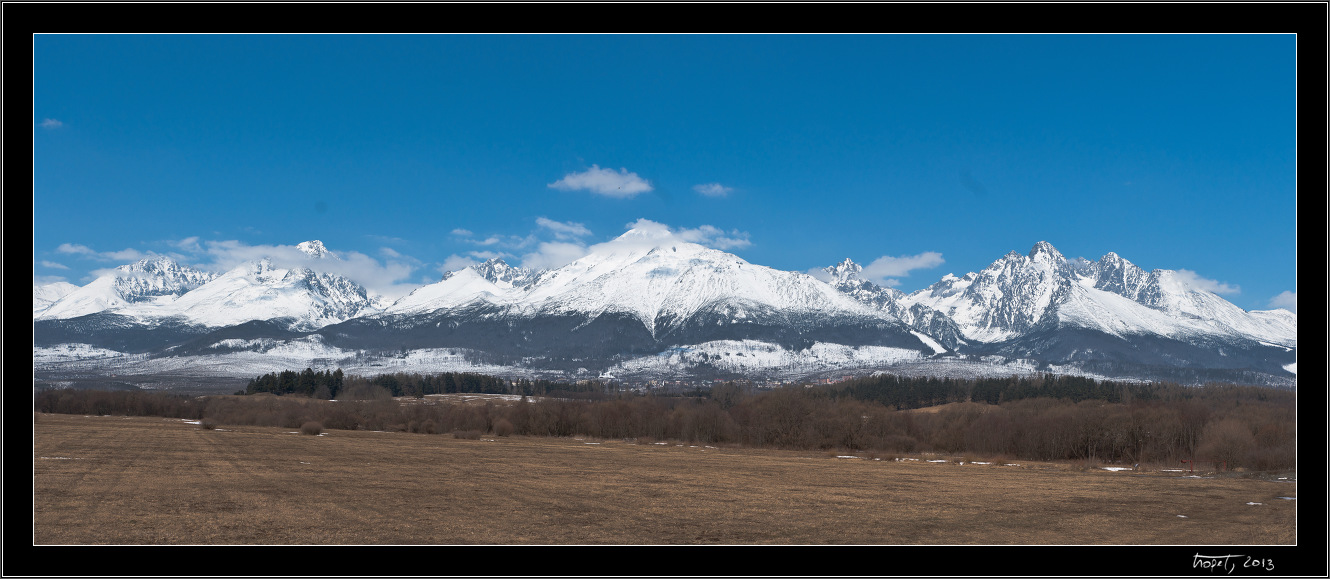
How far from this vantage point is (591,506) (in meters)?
29.8

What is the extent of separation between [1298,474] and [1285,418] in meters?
80.8

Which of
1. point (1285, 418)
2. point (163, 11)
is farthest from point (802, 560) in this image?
point (1285, 418)
